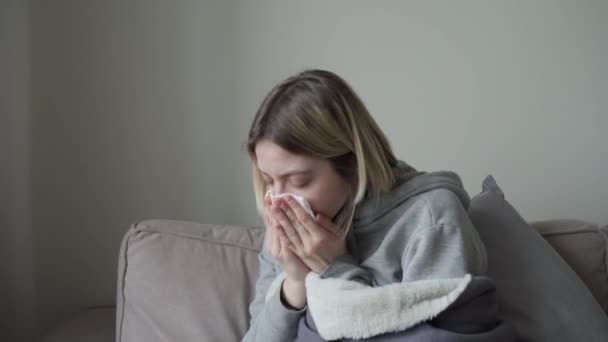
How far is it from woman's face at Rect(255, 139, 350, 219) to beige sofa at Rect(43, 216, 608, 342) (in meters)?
0.37

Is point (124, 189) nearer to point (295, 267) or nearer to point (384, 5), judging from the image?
point (295, 267)

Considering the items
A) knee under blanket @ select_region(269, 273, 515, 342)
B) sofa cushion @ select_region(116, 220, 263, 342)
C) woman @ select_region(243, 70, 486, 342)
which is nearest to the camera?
knee under blanket @ select_region(269, 273, 515, 342)

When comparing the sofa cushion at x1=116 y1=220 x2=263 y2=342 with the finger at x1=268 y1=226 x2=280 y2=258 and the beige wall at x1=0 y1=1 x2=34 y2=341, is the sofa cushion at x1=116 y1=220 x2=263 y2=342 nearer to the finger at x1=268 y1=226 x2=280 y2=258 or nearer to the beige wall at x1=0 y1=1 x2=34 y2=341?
the finger at x1=268 y1=226 x2=280 y2=258

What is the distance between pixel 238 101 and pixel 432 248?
979mm

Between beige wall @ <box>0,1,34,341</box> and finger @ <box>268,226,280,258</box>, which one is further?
beige wall @ <box>0,1,34,341</box>

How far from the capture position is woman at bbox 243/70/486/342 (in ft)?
2.95

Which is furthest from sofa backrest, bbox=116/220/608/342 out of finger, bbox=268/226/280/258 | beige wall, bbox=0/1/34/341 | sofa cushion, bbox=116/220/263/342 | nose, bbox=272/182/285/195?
beige wall, bbox=0/1/34/341

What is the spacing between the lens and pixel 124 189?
1657 mm

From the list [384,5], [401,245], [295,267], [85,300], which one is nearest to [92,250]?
[85,300]

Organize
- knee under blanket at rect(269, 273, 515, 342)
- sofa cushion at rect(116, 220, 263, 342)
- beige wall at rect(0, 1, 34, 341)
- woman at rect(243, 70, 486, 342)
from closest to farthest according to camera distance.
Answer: knee under blanket at rect(269, 273, 515, 342) < woman at rect(243, 70, 486, 342) < sofa cushion at rect(116, 220, 263, 342) < beige wall at rect(0, 1, 34, 341)

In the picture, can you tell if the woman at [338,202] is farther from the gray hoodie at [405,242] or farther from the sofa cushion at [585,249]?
the sofa cushion at [585,249]

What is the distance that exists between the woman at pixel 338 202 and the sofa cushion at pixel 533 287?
162mm

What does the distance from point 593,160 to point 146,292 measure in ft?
4.71

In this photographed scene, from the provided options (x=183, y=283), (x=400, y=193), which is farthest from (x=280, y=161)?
(x=183, y=283)
